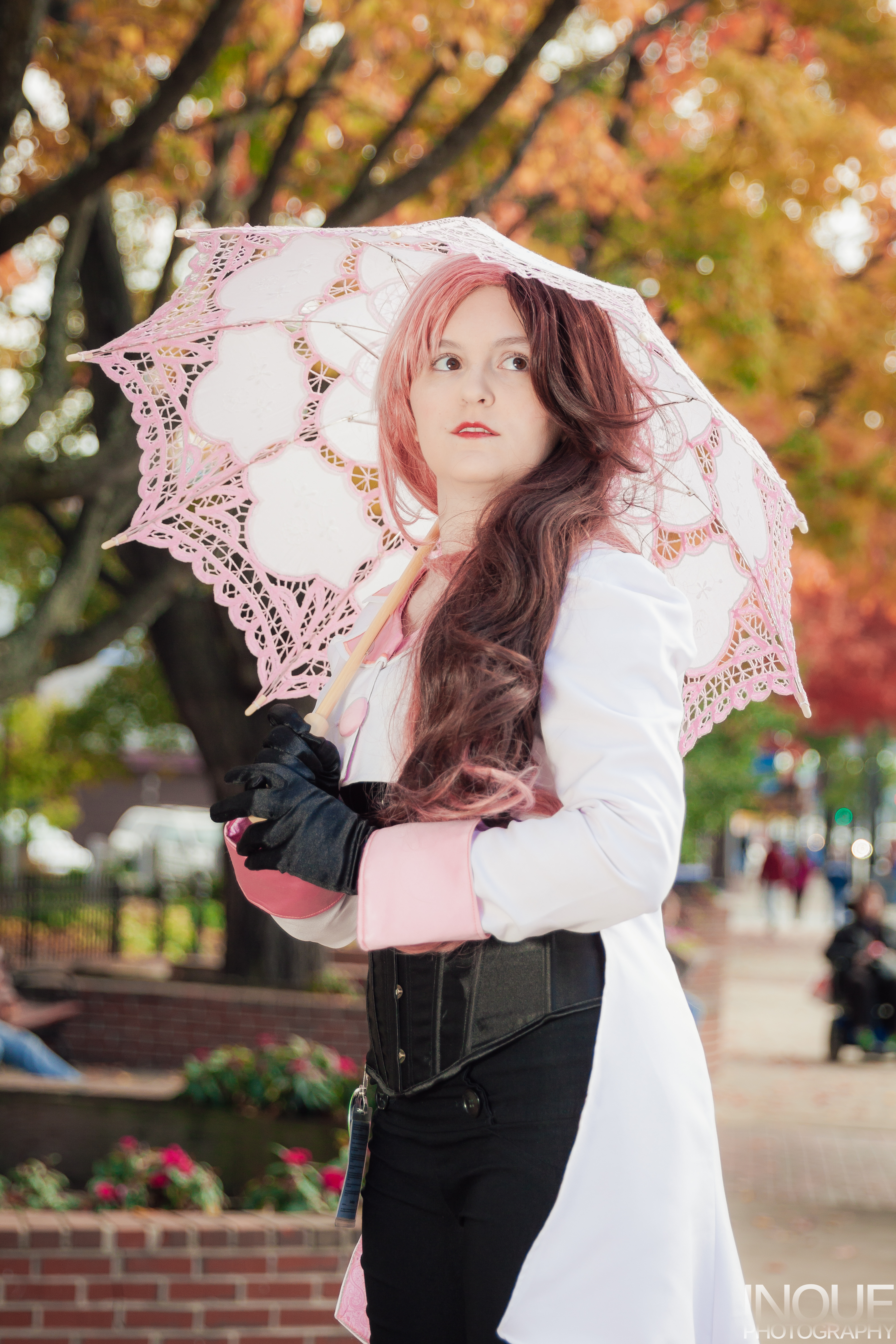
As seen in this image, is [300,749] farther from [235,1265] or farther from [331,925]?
[235,1265]

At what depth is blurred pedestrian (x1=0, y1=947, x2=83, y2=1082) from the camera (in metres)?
7.58

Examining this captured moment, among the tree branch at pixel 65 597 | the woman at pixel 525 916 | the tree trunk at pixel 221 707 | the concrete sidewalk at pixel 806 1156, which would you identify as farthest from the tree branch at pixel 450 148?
the concrete sidewalk at pixel 806 1156

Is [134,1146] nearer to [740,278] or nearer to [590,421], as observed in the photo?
[590,421]

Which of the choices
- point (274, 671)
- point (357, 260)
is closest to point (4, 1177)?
point (274, 671)

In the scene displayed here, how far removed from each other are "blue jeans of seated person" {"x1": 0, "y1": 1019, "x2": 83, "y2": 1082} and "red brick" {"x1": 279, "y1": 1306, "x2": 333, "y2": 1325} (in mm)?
3726

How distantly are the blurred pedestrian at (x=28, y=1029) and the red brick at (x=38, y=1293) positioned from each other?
3.31 metres

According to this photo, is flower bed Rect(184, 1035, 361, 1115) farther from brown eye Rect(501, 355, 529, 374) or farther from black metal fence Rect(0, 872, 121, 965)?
black metal fence Rect(0, 872, 121, 965)

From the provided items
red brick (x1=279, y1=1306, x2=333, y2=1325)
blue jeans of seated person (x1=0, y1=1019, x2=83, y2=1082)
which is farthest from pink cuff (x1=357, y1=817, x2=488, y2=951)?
blue jeans of seated person (x1=0, y1=1019, x2=83, y2=1082)

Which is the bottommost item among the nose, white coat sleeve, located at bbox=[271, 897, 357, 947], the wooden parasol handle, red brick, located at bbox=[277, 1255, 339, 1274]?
red brick, located at bbox=[277, 1255, 339, 1274]

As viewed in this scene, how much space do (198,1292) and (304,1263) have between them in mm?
320

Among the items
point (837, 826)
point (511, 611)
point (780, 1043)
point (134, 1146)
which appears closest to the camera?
point (511, 611)

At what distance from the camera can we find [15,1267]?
3.91 metres

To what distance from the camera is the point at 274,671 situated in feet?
8.44

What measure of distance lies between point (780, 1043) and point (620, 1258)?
486 inches
